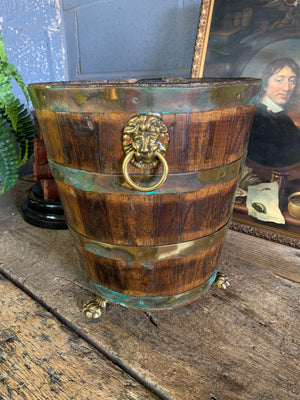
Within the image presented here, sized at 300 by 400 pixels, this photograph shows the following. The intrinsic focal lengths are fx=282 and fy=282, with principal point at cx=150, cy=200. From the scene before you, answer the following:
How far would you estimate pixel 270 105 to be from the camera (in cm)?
139

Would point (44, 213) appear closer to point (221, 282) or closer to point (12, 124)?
point (12, 124)

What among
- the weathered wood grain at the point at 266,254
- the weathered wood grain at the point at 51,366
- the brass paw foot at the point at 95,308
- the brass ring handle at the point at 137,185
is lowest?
the weathered wood grain at the point at 266,254

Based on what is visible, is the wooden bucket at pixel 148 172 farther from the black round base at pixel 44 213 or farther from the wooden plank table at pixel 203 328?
the black round base at pixel 44 213

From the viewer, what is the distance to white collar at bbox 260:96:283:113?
4.51ft

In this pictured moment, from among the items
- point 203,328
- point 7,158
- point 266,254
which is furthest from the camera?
point 7,158

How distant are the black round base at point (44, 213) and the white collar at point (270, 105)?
1.18m

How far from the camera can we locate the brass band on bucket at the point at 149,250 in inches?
31.1

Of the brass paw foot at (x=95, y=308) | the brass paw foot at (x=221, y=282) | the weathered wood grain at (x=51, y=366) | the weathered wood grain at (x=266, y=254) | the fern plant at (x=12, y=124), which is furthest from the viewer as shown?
the fern plant at (x=12, y=124)

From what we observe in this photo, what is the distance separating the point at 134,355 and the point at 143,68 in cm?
162

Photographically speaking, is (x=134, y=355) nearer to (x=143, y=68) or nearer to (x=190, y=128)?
(x=190, y=128)

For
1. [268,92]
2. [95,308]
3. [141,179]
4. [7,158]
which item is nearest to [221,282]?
[95,308]

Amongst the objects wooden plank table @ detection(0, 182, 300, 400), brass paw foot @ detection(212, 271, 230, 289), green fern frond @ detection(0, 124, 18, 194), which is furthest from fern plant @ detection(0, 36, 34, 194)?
brass paw foot @ detection(212, 271, 230, 289)

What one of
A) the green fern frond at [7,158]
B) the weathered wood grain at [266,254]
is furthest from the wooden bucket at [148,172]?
the green fern frond at [7,158]

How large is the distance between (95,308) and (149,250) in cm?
35
